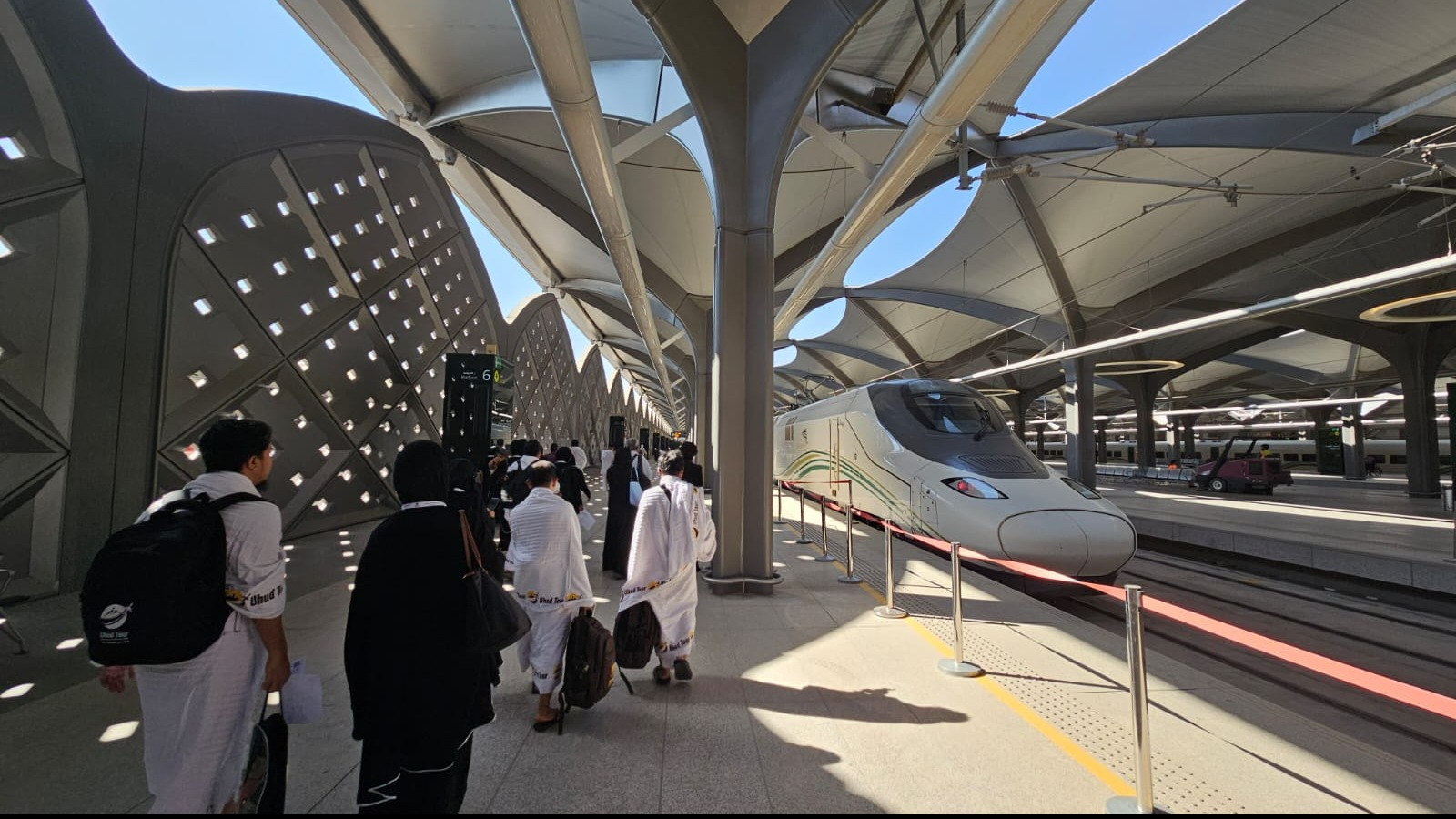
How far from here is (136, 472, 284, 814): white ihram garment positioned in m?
1.94

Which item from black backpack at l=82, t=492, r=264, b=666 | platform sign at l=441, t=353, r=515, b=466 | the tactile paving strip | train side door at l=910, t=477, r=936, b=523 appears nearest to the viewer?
black backpack at l=82, t=492, r=264, b=666

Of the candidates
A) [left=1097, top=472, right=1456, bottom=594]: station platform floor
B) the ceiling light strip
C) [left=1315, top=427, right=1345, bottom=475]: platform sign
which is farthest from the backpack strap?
[left=1315, top=427, right=1345, bottom=475]: platform sign

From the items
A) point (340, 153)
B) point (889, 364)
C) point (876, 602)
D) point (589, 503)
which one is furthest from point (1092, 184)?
point (889, 364)

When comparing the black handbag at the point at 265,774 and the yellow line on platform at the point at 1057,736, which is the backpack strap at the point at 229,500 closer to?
the black handbag at the point at 265,774

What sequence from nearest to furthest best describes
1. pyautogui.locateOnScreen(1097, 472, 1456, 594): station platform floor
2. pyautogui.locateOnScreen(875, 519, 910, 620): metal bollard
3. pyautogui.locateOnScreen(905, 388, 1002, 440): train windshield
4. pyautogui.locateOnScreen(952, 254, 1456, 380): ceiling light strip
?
pyautogui.locateOnScreen(875, 519, 910, 620): metal bollard < pyautogui.locateOnScreen(952, 254, 1456, 380): ceiling light strip < pyautogui.locateOnScreen(1097, 472, 1456, 594): station platform floor < pyautogui.locateOnScreen(905, 388, 1002, 440): train windshield

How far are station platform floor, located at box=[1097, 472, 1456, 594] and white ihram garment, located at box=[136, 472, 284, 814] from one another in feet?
42.8

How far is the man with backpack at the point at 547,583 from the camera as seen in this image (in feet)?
10.8

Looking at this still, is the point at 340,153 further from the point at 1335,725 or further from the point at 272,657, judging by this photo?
the point at 1335,725

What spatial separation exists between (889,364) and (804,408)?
62.8 ft

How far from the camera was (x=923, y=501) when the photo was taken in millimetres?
7984

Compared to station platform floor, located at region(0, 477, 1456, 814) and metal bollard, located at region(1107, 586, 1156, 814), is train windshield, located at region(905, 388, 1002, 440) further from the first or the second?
metal bollard, located at region(1107, 586, 1156, 814)

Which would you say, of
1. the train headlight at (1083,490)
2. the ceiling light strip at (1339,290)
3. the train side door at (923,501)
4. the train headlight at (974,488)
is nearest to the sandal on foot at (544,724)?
the train headlight at (974,488)

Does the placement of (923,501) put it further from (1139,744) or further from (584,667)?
(584,667)

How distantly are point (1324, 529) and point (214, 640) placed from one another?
16907 mm
